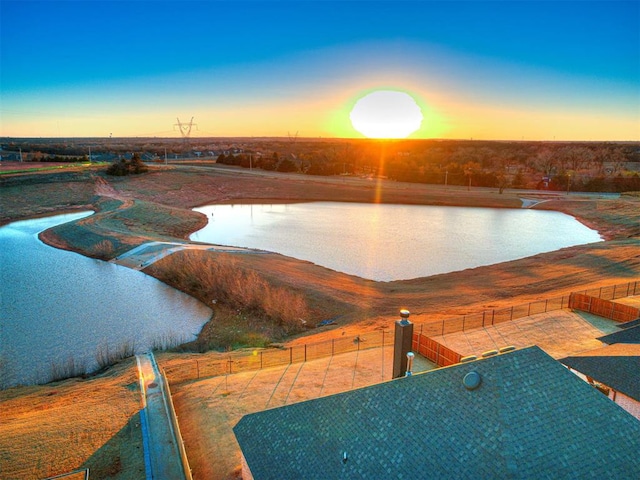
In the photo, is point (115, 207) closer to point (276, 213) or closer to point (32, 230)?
point (32, 230)

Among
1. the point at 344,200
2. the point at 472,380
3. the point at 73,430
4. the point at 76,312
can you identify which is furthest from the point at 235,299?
the point at 344,200

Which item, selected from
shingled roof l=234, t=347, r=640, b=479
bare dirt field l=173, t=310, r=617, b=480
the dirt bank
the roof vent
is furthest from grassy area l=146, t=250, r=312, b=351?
the roof vent

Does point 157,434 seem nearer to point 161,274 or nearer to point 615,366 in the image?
point 615,366

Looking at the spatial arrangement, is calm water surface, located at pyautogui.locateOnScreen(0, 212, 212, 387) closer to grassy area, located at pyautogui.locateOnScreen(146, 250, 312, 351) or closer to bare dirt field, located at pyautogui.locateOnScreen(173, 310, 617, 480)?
grassy area, located at pyautogui.locateOnScreen(146, 250, 312, 351)

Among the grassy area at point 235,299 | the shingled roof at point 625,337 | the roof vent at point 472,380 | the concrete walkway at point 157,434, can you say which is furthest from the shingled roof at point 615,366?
the grassy area at point 235,299

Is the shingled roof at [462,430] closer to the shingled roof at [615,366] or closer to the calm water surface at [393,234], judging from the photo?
the shingled roof at [615,366]

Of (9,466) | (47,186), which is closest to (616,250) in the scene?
(9,466)

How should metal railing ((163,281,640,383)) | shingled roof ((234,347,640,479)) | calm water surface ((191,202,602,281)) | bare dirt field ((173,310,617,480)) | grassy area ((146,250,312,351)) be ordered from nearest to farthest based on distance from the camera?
1. shingled roof ((234,347,640,479))
2. bare dirt field ((173,310,617,480))
3. metal railing ((163,281,640,383))
4. grassy area ((146,250,312,351))
5. calm water surface ((191,202,602,281))
